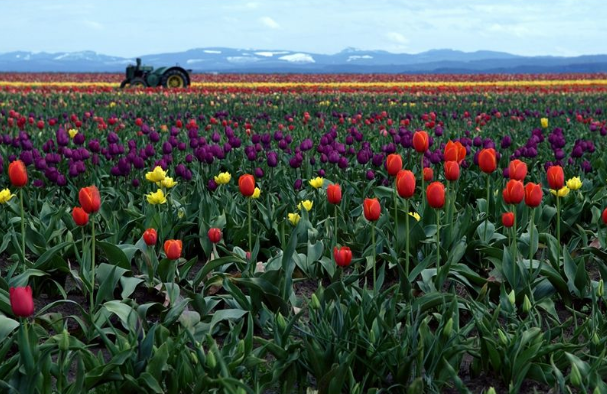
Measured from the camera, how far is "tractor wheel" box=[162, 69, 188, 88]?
29.7m

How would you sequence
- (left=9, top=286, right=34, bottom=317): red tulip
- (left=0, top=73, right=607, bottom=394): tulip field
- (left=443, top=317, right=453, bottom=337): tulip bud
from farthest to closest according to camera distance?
(left=443, top=317, right=453, bottom=337): tulip bud
(left=0, top=73, right=607, bottom=394): tulip field
(left=9, top=286, right=34, bottom=317): red tulip

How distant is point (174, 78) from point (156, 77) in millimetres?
1002

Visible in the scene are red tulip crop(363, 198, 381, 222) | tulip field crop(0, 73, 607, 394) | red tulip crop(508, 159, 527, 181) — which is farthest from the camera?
red tulip crop(508, 159, 527, 181)

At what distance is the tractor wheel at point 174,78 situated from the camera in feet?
97.3

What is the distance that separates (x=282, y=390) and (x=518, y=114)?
11191 mm

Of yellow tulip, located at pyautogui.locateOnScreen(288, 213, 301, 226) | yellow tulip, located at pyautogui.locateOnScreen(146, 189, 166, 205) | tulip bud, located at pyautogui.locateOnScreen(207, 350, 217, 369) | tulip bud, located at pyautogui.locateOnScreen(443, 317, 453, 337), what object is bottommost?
tulip bud, located at pyautogui.locateOnScreen(207, 350, 217, 369)

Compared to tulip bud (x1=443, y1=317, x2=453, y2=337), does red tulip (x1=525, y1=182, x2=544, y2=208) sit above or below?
above

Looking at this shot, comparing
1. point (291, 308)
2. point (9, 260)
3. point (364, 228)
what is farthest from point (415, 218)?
point (9, 260)

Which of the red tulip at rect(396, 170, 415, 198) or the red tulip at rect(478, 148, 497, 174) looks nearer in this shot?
the red tulip at rect(396, 170, 415, 198)

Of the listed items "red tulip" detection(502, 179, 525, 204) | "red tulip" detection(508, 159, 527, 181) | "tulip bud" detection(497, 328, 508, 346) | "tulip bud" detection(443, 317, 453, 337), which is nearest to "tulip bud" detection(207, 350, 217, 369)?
"tulip bud" detection(443, 317, 453, 337)

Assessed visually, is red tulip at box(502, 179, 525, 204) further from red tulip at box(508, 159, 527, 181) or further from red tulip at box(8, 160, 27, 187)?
red tulip at box(8, 160, 27, 187)

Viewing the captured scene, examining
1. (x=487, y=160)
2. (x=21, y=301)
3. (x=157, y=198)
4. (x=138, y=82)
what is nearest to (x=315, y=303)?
(x=21, y=301)

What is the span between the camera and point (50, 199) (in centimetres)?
590

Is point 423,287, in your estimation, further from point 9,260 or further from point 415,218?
point 9,260
